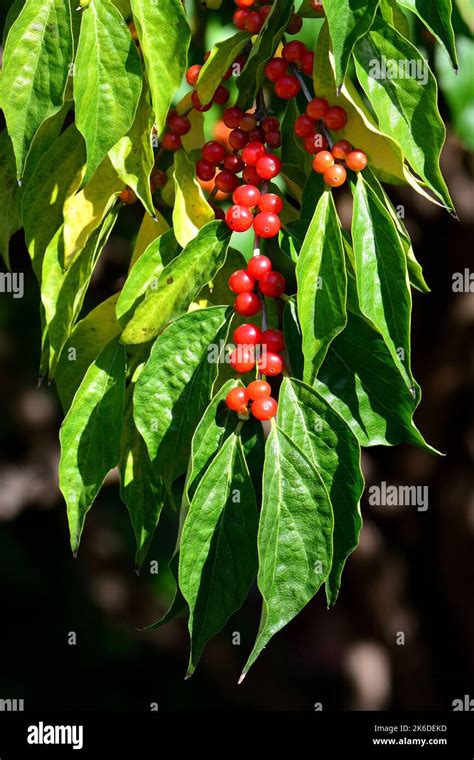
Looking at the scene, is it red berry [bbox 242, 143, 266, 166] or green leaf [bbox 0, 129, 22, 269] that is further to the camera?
green leaf [bbox 0, 129, 22, 269]

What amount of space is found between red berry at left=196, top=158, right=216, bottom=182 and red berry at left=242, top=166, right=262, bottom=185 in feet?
0.20

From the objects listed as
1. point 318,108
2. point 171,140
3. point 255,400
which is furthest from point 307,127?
point 255,400

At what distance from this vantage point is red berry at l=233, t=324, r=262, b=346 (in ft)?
2.27

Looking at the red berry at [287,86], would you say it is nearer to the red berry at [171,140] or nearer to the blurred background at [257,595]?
the red berry at [171,140]

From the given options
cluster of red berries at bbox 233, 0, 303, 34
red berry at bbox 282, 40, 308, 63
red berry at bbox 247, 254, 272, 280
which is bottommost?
red berry at bbox 247, 254, 272, 280

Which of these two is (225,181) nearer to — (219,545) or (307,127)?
(307,127)

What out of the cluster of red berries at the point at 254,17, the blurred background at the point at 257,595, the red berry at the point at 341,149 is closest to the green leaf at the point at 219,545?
the red berry at the point at 341,149

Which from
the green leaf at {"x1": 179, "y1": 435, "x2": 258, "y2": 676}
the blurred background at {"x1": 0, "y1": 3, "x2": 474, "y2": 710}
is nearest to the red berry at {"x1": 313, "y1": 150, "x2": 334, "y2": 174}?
the green leaf at {"x1": 179, "y1": 435, "x2": 258, "y2": 676}

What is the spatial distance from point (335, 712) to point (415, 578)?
233 mm

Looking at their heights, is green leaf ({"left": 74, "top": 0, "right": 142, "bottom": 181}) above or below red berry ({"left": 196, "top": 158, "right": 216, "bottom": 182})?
above

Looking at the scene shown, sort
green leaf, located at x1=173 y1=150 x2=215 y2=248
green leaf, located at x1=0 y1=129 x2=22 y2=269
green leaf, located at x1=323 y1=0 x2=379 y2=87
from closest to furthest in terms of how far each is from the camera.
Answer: green leaf, located at x1=323 y1=0 x2=379 y2=87 < green leaf, located at x1=173 y1=150 x2=215 y2=248 < green leaf, located at x1=0 y1=129 x2=22 y2=269

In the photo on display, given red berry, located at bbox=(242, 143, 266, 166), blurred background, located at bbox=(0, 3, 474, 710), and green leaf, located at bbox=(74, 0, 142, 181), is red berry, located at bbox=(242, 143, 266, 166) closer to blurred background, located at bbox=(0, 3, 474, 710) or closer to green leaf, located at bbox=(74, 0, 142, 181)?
green leaf, located at bbox=(74, 0, 142, 181)

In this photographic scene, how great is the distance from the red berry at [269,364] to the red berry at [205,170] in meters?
0.18

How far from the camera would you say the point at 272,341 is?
0.69 m
